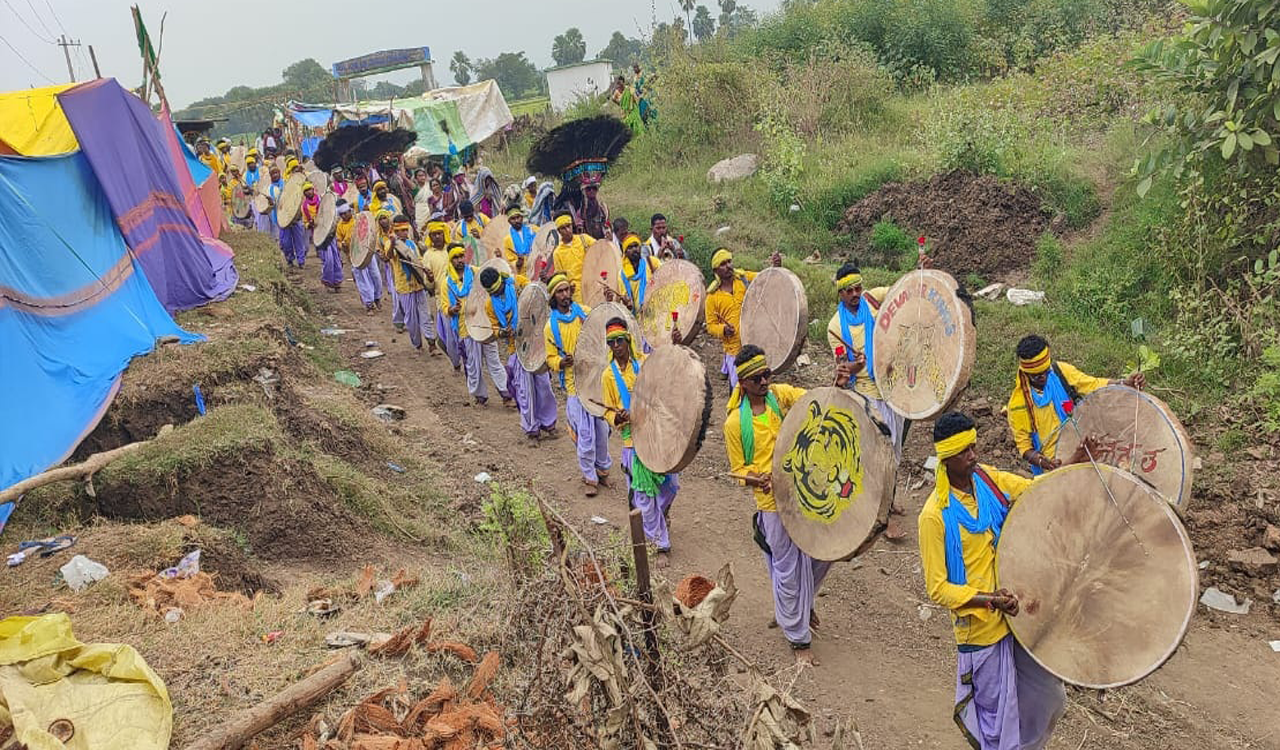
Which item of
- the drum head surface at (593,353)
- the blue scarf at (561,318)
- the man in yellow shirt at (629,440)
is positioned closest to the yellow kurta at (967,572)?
the man in yellow shirt at (629,440)

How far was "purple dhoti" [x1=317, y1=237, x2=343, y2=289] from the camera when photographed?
55.5ft

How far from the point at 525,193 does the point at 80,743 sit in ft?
47.2

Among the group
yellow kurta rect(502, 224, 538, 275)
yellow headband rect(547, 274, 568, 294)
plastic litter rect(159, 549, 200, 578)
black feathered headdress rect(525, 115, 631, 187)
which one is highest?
black feathered headdress rect(525, 115, 631, 187)

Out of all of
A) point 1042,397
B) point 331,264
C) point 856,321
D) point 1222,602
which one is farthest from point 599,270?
point 331,264

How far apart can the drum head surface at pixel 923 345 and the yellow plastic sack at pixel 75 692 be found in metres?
4.53

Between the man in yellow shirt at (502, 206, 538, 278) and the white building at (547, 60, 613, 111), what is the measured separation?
21152 millimetres

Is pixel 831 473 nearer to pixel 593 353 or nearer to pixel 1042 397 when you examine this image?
pixel 1042 397

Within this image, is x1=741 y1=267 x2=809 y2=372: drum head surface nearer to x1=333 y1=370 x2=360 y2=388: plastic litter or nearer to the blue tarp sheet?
the blue tarp sheet

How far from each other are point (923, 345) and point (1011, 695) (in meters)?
2.53

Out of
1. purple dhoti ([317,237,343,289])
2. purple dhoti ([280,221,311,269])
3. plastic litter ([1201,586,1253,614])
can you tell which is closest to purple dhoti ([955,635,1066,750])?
plastic litter ([1201,586,1253,614])

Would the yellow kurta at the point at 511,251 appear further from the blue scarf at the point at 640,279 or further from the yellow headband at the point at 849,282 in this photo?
the yellow headband at the point at 849,282

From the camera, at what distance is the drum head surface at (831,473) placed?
4.53m

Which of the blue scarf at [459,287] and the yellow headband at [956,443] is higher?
the yellow headband at [956,443]

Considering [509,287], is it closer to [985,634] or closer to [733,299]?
[733,299]
